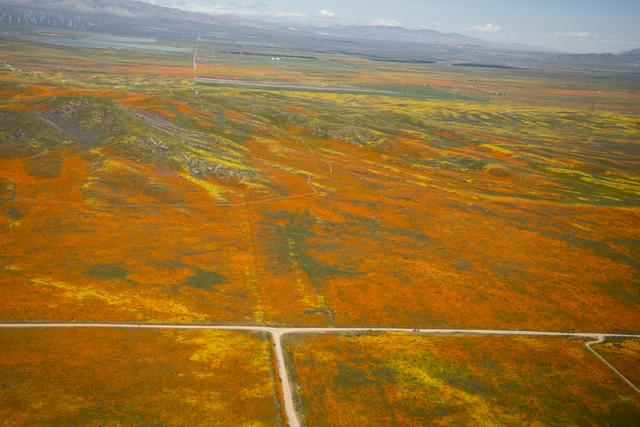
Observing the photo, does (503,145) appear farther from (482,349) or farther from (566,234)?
(482,349)

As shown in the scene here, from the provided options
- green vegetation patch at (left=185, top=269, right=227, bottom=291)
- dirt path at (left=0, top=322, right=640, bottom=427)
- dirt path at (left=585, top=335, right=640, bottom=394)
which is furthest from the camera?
green vegetation patch at (left=185, top=269, right=227, bottom=291)

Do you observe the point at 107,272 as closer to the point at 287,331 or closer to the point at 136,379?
the point at 136,379

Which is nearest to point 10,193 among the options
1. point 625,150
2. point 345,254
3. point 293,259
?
point 293,259

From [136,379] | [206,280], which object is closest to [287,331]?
[206,280]

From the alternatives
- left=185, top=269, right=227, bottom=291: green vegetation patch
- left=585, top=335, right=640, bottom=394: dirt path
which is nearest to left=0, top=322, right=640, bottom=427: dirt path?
left=585, top=335, right=640, bottom=394: dirt path

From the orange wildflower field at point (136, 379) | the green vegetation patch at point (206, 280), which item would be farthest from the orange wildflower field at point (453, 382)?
the green vegetation patch at point (206, 280)

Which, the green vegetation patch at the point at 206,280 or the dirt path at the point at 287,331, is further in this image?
the green vegetation patch at the point at 206,280

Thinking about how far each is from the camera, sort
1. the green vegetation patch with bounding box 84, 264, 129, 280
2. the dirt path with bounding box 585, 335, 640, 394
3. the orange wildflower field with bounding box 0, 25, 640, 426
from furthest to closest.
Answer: the green vegetation patch with bounding box 84, 264, 129, 280, the dirt path with bounding box 585, 335, 640, 394, the orange wildflower field with bounding box 0, 25, 640, 426

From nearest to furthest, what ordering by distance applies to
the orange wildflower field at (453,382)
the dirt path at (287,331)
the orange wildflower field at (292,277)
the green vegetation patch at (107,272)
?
the orange wildflower field at (453,382)
the orange wildflower field at (292,277)
the dirt path at (287,331)
the green vegetation patch at (107,272)

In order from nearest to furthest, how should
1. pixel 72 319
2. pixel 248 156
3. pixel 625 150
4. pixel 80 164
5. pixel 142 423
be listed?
pixel 142 423 < pixel 72 319 < pixel 80 164 < pixel 248 156 < pixel 625 150

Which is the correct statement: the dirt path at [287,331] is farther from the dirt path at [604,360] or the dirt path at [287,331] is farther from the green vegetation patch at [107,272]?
the green vegetation patch at [107,272]

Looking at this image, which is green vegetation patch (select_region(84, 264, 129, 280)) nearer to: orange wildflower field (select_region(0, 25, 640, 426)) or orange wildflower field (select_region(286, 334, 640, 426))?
orange wildflower field (select_region(0, 25, 640, 426))
